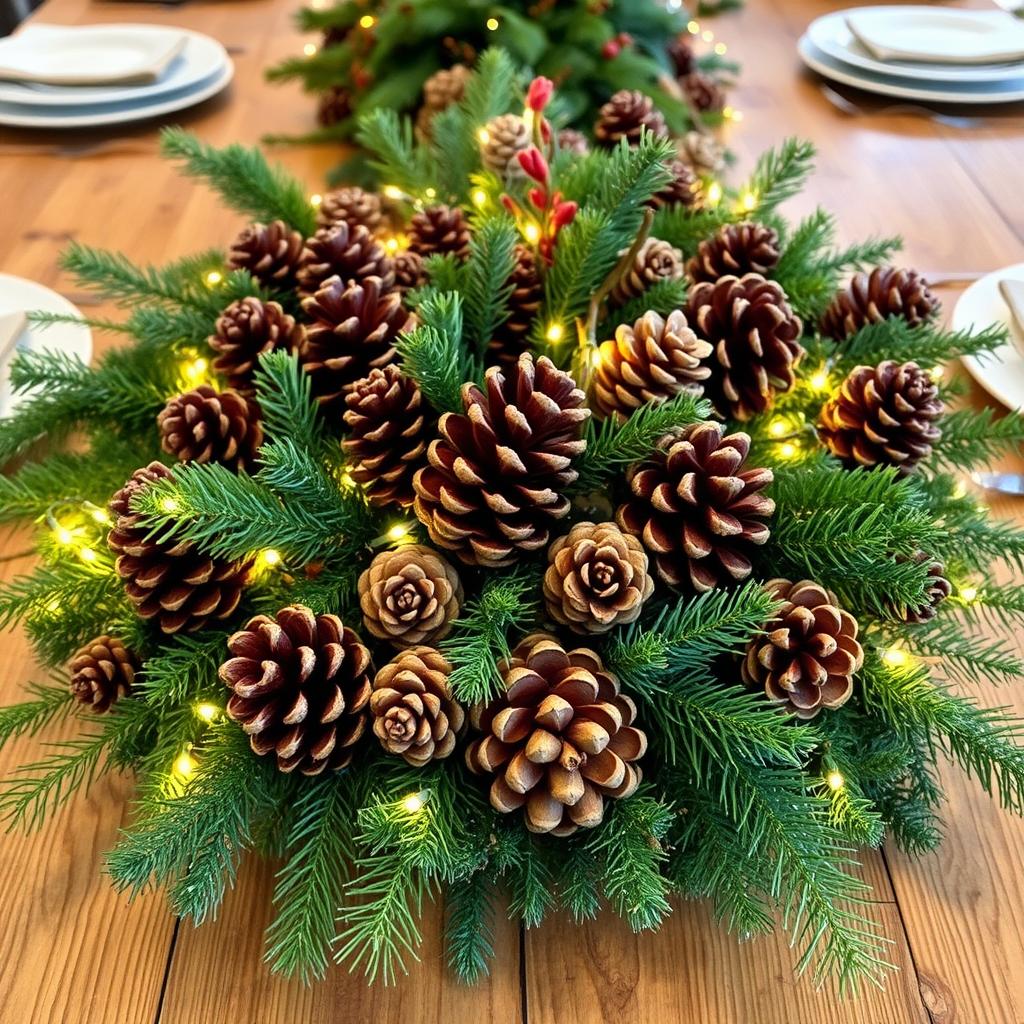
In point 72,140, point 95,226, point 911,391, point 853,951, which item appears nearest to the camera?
point 853,951

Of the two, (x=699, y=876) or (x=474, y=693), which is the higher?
(x=474, y=693)

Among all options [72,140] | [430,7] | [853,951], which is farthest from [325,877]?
[72,140]

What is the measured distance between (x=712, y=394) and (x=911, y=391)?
0.12 m

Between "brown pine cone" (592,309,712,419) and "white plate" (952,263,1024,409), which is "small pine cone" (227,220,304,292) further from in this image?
"white plate" (952,263,1024,409)

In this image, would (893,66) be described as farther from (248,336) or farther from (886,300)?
(248,336)

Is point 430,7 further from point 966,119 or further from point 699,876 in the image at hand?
point 699,876

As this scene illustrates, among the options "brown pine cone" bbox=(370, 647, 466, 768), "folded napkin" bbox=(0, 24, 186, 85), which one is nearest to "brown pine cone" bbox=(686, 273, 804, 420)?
"brown pine cone" bbox=(370, 647, 466, 768)

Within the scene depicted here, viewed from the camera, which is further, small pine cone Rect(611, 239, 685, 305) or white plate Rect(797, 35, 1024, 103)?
white plate Rect(797, 35, 1024, 103)

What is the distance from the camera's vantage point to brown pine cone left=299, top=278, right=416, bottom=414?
1.76ft

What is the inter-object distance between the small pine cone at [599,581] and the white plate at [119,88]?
988mm

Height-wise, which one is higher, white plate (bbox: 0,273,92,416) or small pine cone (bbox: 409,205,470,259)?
small pine cone (bbox: 409,205,470,259)

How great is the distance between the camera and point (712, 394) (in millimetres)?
546

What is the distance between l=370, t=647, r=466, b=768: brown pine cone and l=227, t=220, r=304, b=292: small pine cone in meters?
0.34

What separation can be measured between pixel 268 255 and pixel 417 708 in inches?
15.3
